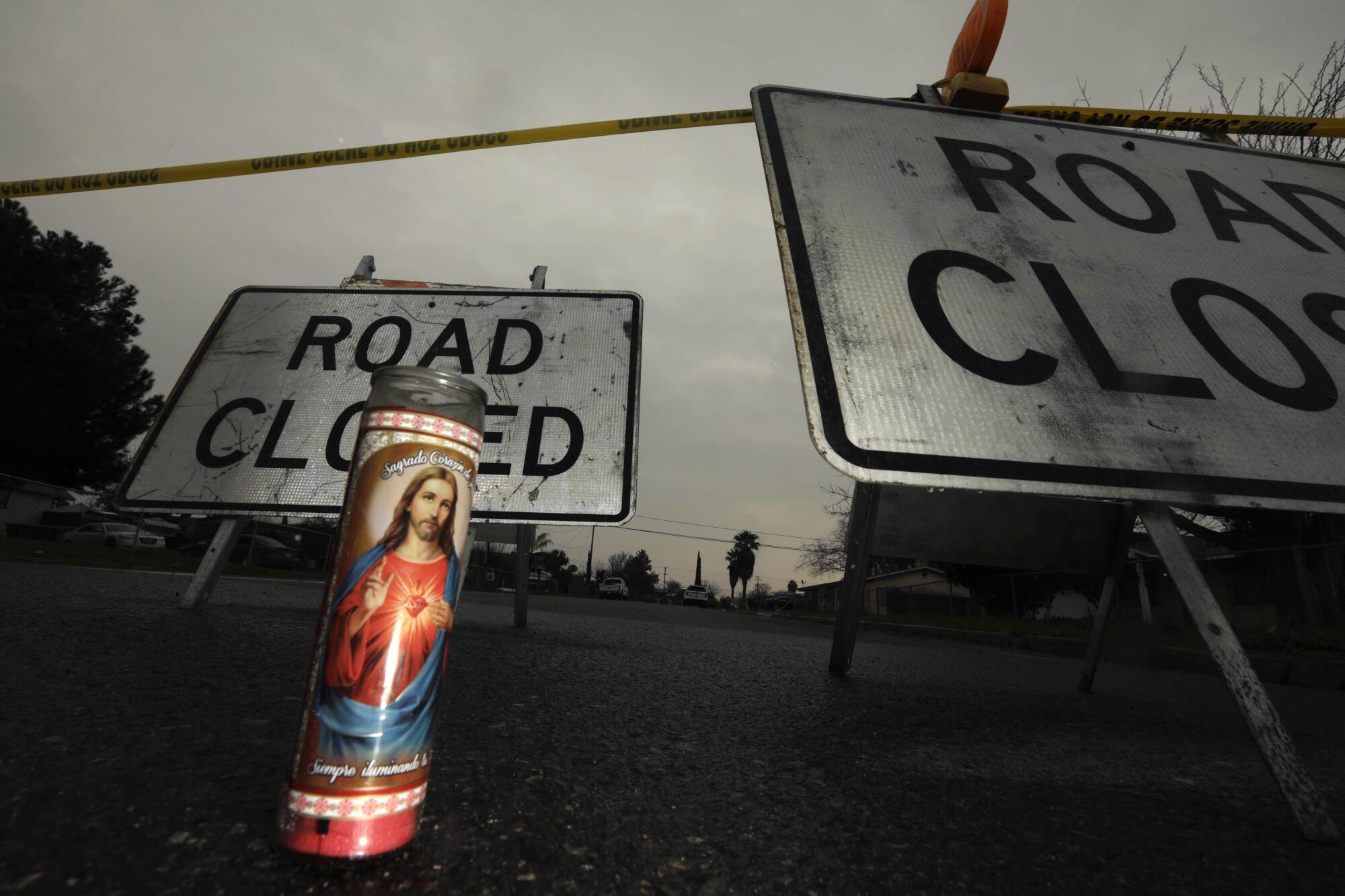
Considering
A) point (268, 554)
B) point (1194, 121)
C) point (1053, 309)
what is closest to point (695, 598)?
point (268, 554)

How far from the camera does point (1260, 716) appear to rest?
0.99 metres

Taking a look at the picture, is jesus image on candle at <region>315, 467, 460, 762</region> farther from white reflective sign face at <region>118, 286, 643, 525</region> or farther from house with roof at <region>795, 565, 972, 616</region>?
house with roof at <region>795, 565, 972, 616</region>

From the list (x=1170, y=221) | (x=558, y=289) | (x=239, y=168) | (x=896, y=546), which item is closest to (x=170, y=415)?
(x=239, y=168)

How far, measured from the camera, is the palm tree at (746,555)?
271 feet

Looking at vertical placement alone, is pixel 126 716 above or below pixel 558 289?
below

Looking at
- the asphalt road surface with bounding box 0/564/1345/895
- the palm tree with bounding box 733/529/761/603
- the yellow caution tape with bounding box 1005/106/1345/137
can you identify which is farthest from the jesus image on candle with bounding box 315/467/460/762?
the palm tree with bounding box 733/529/761/603

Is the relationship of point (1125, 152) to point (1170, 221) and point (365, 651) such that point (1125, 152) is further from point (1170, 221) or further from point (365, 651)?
point (365, 651)

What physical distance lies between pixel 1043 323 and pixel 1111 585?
2057 mm

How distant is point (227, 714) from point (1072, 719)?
2341 millimetres

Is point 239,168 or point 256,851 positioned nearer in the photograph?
point 256,851

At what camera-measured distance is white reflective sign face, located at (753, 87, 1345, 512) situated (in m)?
1.04

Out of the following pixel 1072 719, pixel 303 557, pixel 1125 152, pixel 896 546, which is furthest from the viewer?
pixel 303 557

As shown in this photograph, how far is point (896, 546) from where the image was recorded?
269 cm

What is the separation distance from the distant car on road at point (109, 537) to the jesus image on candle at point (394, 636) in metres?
24.5
